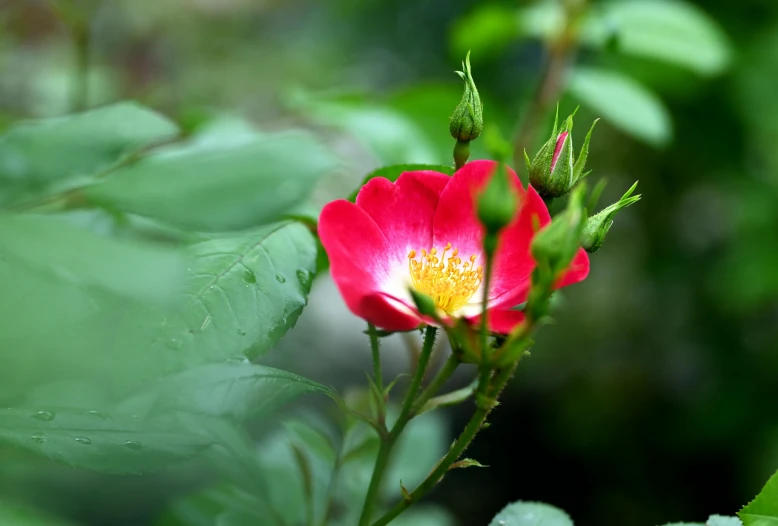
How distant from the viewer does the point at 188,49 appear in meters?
3.16

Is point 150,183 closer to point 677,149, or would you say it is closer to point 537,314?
point 537,314

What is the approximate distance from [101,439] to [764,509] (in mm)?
403

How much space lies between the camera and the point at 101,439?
1.39 ft

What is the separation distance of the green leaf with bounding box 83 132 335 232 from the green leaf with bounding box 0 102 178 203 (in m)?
0.08

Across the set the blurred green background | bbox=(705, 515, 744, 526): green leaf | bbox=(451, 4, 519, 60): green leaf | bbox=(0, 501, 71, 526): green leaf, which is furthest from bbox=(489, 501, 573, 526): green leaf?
bbox=(451, 4, 519, 60): green leaf

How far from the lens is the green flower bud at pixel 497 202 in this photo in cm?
37

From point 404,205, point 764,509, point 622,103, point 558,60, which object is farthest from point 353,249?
point 558,60

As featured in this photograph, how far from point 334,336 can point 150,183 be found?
94.7 inches

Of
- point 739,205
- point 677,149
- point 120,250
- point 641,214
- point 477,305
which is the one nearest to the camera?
point 120,250

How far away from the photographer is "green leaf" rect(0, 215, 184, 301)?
0.30 meters

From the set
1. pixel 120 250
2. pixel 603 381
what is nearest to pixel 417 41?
pixel 603 381

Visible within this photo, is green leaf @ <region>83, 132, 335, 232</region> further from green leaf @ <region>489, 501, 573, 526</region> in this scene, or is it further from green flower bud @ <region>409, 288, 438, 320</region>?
green leaf @ <region>489, 501, 573, 526</region>

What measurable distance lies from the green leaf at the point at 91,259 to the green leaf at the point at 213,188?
39mm

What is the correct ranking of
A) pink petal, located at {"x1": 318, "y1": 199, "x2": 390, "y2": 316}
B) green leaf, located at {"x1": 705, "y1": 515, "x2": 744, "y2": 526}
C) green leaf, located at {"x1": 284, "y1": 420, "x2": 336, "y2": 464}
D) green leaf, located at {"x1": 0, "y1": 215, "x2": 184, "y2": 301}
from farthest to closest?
1. green leaf, located at {"x1": 284, "y1": 420, "x2": 336, "y2": 464}
2. green leaf, located at {"x1": 705, "y1": 515, "x2": 744, "y2": 526}
3. pink petal, located at {"x1": 318, "y1": 199, "x2": 390, "y2": 316}
4. green leaf, located at {"x1": 0, "y1": 215, "x2": 184, "y2": 301}
